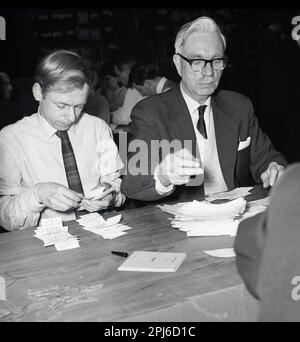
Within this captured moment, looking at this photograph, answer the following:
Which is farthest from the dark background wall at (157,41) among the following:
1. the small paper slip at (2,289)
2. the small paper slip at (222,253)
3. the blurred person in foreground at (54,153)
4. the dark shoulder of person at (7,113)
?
the small paper slip at (2,289)

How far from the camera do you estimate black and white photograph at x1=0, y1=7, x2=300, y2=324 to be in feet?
3.43

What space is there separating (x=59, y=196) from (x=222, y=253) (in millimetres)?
797

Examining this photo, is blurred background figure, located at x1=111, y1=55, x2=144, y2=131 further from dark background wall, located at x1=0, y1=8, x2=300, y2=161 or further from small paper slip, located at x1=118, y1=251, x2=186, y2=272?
small paper slip, located at x1=118, y1=251, x2=186, y2=272

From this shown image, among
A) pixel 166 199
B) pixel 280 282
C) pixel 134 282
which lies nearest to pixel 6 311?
pixel 134 282

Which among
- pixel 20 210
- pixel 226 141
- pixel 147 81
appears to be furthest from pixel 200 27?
pixel 147 81

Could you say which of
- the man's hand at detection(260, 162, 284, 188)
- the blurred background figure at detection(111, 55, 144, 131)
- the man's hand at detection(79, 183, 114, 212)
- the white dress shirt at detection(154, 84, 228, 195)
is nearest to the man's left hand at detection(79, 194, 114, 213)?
the man's hand at detection(79, 183, 114, 212)

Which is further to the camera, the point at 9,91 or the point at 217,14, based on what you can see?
the point at 217,14

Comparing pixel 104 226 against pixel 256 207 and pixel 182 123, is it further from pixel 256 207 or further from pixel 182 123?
pixel 182 123

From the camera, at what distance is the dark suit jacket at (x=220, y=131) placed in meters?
2.55

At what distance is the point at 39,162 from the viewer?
2.44m

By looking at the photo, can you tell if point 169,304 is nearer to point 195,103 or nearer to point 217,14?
point 195,103

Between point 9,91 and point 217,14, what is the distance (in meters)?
4.37

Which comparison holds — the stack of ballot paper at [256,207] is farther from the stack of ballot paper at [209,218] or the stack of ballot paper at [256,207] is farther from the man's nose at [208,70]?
the man's nose at [208,70]

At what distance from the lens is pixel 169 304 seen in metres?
1.24
